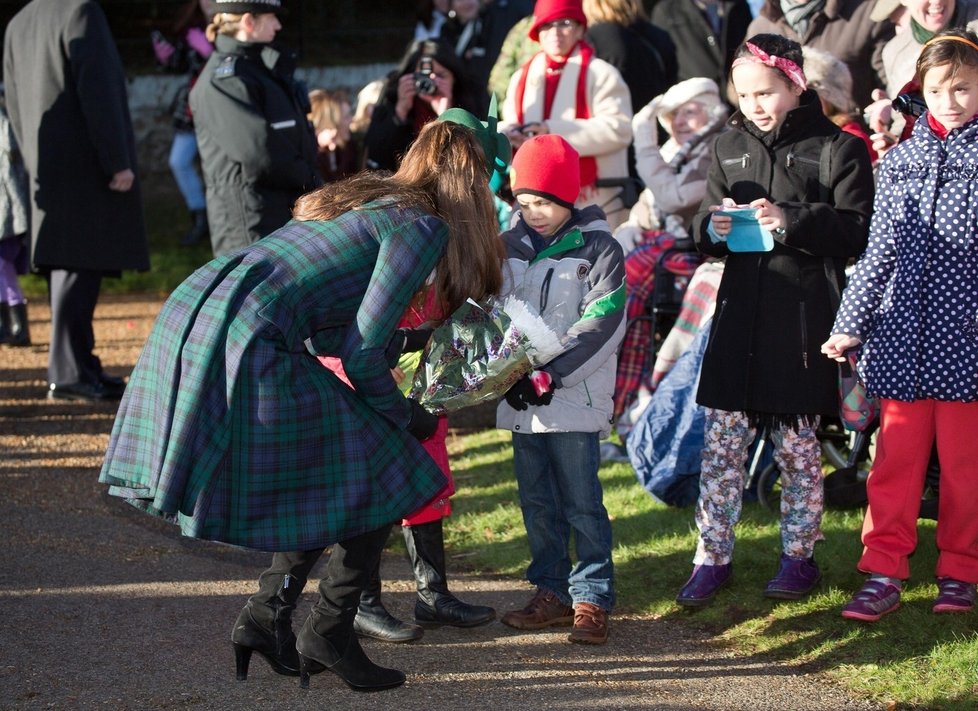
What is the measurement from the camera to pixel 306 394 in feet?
12.2

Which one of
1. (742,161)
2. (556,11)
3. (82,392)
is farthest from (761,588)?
(82,392)

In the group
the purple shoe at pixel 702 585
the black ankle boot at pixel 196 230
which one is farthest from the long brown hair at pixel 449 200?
the black ankle boot at pixel 196 230

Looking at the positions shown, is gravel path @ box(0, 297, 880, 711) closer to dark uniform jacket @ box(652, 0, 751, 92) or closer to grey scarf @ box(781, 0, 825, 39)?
grey scarf @ box(781, 0, 825, 39)

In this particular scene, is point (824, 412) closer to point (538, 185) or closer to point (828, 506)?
point (828, 506)

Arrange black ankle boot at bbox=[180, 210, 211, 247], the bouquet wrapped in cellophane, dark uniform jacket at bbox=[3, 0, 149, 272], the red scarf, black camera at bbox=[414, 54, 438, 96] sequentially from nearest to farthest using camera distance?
the bouquet wrapped in cellophane, the red scarf, dark uniform jacket at bbox=[3, 0, 149, 272], black camera at bbox=[414, 54, 438, 96], black ankle boot at bbox=[180, 210, 211, 247]

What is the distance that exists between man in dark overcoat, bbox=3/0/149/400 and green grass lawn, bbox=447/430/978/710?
8.45ft

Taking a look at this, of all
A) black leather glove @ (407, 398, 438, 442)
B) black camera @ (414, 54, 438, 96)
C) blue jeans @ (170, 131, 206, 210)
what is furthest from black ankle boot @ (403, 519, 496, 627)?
blue jeans @ (170, 131, 206, 210)

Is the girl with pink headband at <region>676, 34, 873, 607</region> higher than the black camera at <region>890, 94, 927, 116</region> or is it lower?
lower

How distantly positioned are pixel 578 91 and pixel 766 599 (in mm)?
3183

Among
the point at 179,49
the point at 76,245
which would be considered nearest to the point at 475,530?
the point at 76,245

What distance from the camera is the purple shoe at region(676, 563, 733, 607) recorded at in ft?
16.1

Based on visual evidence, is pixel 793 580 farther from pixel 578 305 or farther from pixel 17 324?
pixel 17 324

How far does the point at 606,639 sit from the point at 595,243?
4.38 ft

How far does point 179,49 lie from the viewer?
43.9 feet
